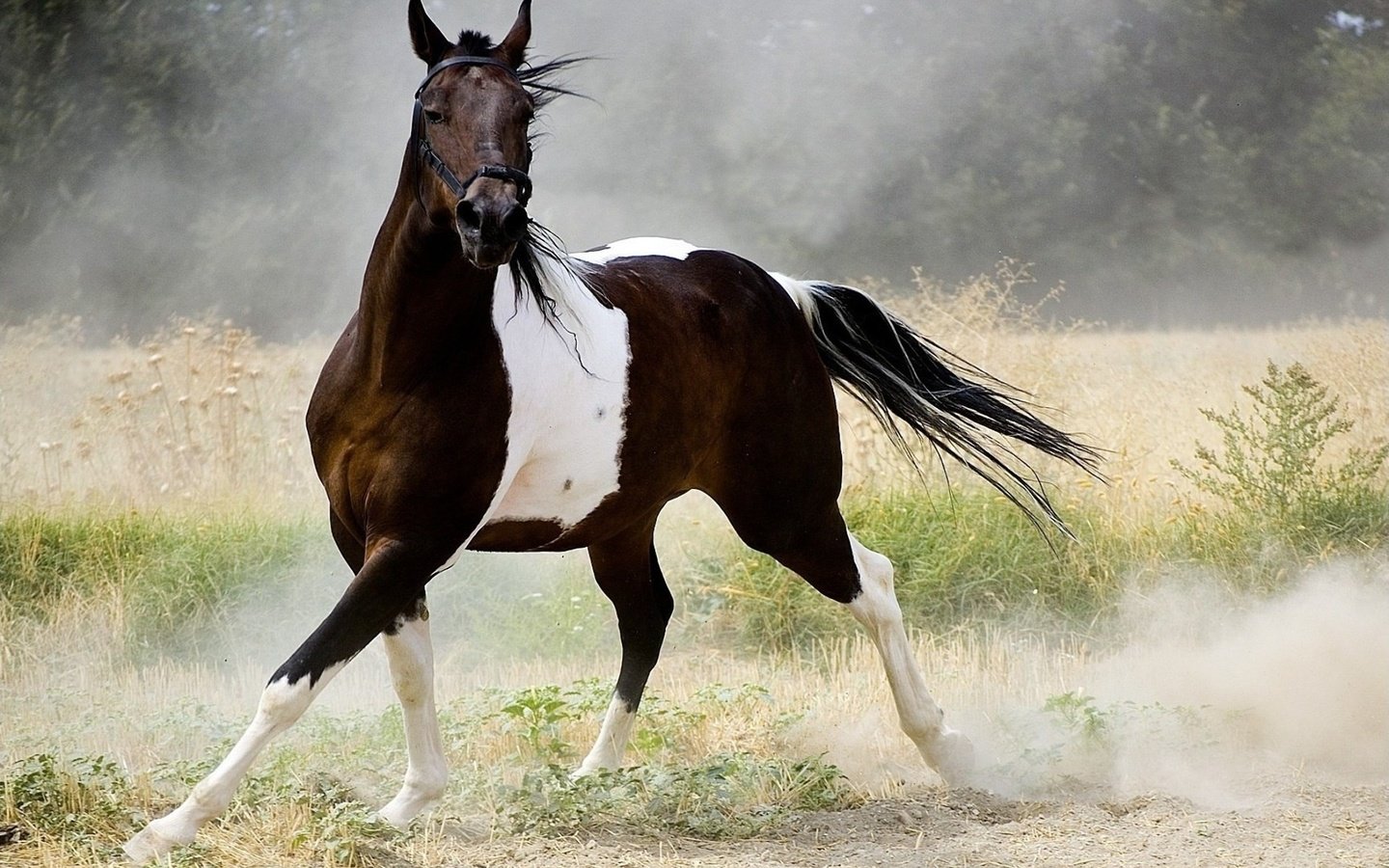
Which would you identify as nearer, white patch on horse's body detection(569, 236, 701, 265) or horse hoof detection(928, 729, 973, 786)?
white patch on horse's body detection(569, 236, 701, 265)

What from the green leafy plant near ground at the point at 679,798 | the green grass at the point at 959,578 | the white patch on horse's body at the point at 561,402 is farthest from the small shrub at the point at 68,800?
the green grass at the point at 959,578

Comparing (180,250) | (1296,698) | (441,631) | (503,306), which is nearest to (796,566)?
(503,306)

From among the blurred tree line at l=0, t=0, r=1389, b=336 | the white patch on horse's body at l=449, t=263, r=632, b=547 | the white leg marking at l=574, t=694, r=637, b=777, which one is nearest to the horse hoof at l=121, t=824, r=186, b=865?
the white patch on horse's body at l=449, t=263, r=632, b=547

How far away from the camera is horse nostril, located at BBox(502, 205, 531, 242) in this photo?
2.89 metres

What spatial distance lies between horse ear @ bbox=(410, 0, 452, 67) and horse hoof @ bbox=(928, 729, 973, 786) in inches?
104

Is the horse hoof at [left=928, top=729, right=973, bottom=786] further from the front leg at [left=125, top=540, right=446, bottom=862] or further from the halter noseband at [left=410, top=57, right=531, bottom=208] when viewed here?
the halter noseband at [left=410, top=57, right=531, bottom=208]

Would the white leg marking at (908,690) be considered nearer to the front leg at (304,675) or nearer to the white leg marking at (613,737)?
the white leg marking at (613,737)

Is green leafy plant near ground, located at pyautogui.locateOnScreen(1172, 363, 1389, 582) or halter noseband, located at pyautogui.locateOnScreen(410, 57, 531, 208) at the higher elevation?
halter noseband, located at pyautogui.locateOnScreen(410, 57, 531, 208)

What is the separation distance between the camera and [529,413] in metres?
3.57

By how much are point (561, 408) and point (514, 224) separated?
859 millimetres

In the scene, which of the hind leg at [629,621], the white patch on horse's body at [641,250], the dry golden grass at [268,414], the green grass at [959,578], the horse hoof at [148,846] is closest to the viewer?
the horse hoof at [148,846]

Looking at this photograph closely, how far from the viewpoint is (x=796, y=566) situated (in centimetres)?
452

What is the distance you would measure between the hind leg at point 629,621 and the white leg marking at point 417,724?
0.70 meters

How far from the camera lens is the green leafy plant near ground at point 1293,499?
256 inches
